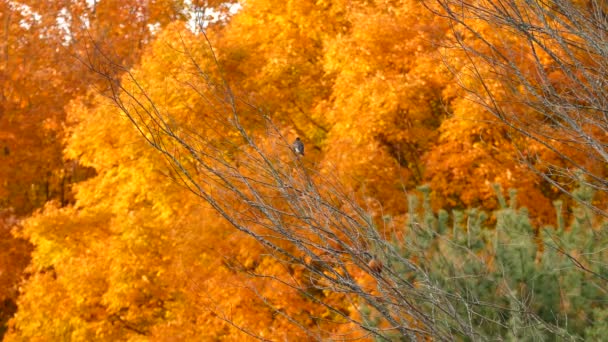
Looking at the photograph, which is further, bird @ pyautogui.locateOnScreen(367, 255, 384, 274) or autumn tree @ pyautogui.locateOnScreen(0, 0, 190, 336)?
autumn tree @ pyautogui.locateOnScreen(0, 0, 190, 336)

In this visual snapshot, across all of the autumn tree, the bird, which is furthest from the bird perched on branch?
the autumn tree

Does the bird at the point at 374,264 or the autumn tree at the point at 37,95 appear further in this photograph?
the autumn tree at the point at 37,95

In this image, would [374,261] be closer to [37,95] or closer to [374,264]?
[374,264]

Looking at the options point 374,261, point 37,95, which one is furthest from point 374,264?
point 37,95

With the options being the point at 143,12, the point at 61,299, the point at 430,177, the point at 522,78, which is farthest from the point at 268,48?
the point at 522,78

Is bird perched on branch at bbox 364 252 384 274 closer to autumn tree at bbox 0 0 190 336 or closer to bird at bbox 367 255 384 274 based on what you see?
bird at bbox 367 255 384 274

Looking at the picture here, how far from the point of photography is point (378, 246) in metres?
2.53

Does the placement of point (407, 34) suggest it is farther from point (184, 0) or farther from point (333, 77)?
point (184, 0)

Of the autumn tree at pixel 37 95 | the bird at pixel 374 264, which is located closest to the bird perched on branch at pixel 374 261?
the bird at pixel 374 264

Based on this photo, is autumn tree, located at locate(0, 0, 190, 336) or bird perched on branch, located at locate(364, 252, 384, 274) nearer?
bird perched on branch, located at locate(364, 252, 384, 274)

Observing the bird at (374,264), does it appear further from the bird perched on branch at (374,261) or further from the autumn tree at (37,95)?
the autumn tree at (37,95)

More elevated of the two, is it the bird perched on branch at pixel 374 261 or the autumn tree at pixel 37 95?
the autumn tree at pixel 37 95

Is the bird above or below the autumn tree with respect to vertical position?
below

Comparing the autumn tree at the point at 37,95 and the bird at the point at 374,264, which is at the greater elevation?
the autumn tree at the point at 37,95
